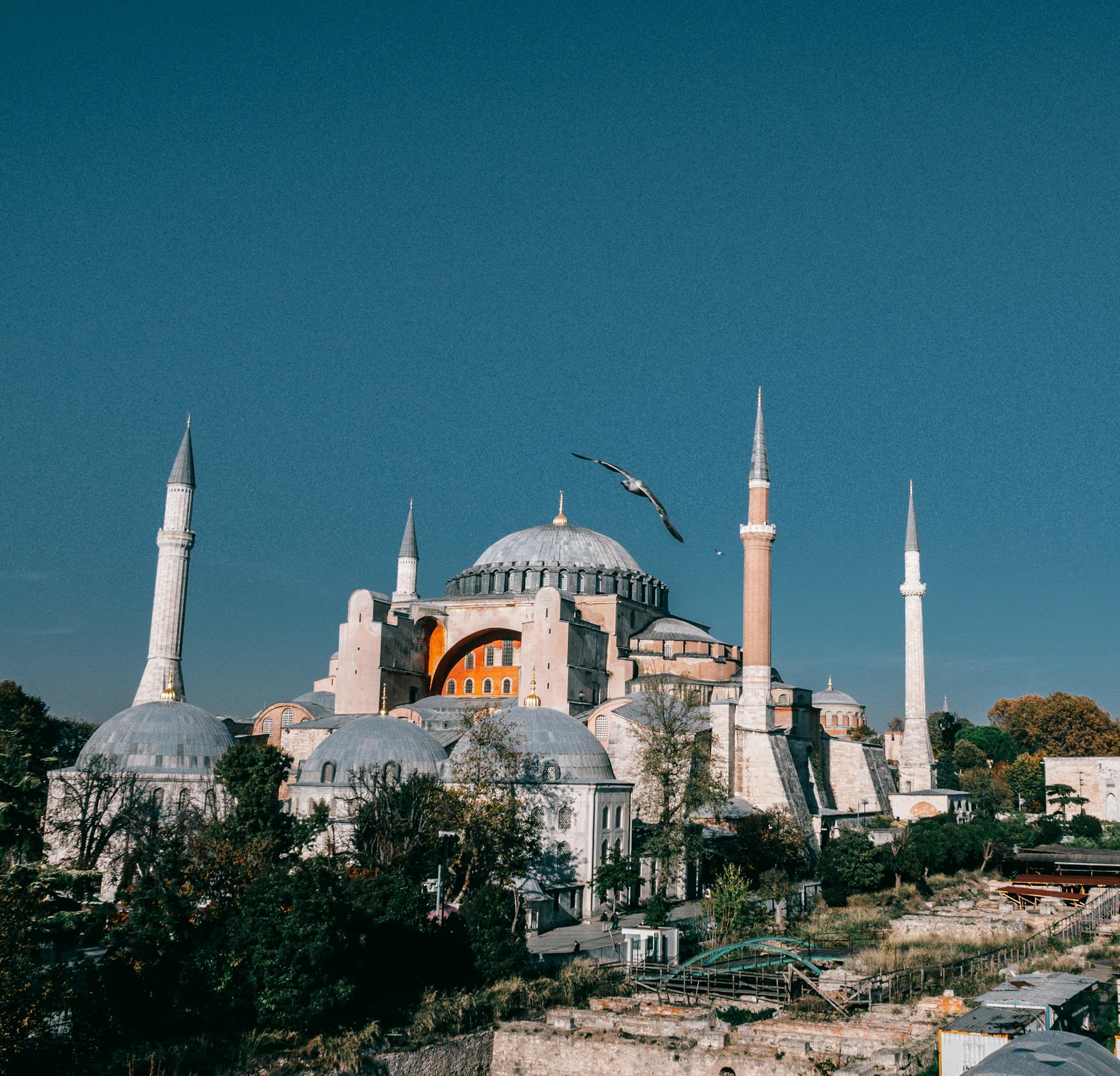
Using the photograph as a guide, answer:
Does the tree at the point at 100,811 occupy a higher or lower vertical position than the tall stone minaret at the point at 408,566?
lower

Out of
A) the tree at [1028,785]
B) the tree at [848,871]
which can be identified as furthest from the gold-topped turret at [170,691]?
the tree at [1028,785]

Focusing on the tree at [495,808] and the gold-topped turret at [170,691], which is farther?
the gold-topped turret at [170,691]

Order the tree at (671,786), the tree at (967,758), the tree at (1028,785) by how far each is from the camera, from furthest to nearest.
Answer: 1. the tree at (967,758)
2. the tree at (1028,785)
3. the tree at (671,786)

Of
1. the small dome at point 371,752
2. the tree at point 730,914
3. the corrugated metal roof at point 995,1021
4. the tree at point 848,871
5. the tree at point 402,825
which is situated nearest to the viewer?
the corrugated metal roof at point 995,1021

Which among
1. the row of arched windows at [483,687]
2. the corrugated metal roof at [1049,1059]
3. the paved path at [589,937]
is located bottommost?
the paved path at [589,937]

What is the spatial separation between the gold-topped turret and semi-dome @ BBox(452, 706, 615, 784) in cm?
734

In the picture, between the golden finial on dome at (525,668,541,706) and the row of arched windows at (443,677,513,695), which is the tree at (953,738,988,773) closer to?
the row of arched windows at (443,677,513,695)

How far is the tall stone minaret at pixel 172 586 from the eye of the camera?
30234mm

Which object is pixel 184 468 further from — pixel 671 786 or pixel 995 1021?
pixel 995 1021

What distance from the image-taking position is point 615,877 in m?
22.4

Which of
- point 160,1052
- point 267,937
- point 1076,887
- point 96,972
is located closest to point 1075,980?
point 267,937

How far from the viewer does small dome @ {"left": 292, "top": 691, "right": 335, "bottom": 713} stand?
34.7 m

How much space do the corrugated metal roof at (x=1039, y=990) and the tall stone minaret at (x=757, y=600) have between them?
15385 millimetres

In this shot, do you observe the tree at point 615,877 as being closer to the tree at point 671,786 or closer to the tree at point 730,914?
the tree at point 671,786
